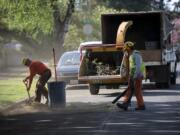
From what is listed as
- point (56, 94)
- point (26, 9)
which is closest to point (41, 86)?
point (56, 94)

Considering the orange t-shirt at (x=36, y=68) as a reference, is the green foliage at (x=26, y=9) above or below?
above

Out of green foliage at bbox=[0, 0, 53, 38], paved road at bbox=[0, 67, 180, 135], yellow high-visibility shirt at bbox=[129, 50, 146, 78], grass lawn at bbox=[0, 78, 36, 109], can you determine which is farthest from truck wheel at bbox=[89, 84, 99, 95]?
yellow high-visibility shirt at bbox=[129, 50, 146, 78]

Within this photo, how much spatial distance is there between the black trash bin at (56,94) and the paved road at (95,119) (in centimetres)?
33

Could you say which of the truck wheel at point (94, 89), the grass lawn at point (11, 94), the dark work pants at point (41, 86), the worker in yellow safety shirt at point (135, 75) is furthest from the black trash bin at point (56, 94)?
the truck wheel at point (94, 89)

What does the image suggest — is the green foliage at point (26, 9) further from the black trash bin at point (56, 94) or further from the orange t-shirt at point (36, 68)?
the black trash bin at point (56, 94)

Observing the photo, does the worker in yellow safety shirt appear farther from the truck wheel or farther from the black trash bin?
the truck wheel

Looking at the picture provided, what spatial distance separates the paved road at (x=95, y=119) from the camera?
14742 millimetres

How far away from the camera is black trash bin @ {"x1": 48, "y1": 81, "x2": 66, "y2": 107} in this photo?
70.0ft

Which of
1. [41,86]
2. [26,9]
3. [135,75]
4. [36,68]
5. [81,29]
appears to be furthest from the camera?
[81,29]

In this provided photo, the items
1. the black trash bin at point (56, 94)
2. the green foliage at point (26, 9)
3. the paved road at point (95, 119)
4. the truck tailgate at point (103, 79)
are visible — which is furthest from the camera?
the truck tailgate at point (103, 79)

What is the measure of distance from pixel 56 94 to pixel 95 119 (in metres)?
4.43

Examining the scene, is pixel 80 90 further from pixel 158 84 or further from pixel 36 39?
pixel 36 39

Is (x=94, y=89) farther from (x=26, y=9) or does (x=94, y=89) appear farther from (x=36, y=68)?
(x=36, y=68)

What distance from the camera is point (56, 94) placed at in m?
21.3
